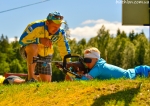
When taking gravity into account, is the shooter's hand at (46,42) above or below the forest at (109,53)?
above

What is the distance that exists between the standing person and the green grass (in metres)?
1.58

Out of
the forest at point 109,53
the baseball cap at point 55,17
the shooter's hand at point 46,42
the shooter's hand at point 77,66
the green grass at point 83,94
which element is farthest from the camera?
the forest at point 109,53

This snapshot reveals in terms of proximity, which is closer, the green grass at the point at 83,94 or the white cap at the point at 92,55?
the green grass at the point at 83,94

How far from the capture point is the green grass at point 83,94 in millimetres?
5005

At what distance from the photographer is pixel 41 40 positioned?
8.29m

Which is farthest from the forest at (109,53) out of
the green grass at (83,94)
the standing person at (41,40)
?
the green grass at (83,94)

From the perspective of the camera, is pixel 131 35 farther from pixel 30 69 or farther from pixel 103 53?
pixel 30 69

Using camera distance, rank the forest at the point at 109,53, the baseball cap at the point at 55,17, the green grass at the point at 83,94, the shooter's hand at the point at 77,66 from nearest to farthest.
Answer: the green grass at the point at 83,94 < the shooter's hand at the point at 77,66 < the baseball cap at the point at 55,17 < the forest at the point at 109,53

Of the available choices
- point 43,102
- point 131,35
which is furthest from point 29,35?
point 131,35

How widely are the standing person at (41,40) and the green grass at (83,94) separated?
1576 millimetres

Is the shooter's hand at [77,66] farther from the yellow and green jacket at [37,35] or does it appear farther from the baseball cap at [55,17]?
the baseball cap at [55,17]

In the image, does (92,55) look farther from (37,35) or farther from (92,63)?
(37,35)

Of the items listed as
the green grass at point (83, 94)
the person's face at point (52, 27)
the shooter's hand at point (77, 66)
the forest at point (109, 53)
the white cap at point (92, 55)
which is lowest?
the forest at point (109, 53)

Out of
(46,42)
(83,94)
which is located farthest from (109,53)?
(83,94)
